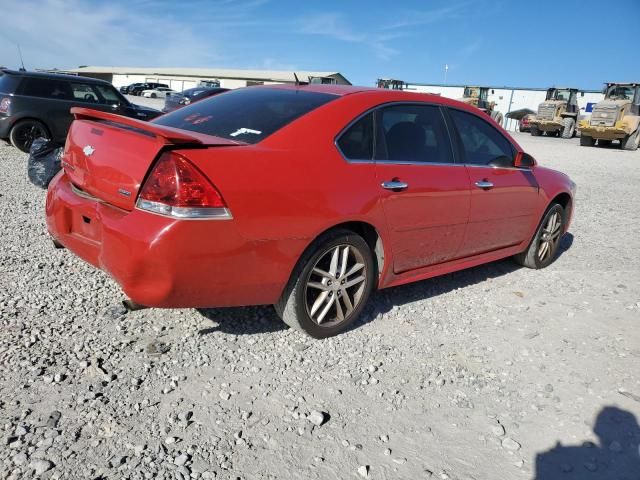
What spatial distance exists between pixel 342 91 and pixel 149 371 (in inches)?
84.2

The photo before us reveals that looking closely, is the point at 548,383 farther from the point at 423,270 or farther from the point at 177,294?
the point at 177,294

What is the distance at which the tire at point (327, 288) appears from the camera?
293 cm

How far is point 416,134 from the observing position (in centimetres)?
357

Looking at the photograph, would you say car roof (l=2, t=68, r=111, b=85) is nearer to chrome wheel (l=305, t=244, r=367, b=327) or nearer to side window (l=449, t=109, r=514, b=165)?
side window (l=449, t=109, r=514, b=165)

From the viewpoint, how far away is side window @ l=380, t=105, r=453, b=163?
3365 millimetres

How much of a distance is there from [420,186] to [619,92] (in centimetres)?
Result: 2968

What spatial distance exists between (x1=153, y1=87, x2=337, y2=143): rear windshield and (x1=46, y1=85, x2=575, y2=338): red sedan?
14 millimetres

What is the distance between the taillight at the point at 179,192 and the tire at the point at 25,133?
28.0 ft

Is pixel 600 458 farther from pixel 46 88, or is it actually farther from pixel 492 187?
pixel 46 88

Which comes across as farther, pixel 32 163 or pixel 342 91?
pixel 32 163

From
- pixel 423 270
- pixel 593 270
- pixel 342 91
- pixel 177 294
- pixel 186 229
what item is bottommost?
pixel 593 270

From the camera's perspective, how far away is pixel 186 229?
2.39 meters

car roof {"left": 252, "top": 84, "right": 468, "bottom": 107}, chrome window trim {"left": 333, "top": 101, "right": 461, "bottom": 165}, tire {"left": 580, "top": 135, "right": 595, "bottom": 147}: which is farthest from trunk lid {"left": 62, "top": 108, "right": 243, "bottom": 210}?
tire {"left": 580, "top": 135, "right": 595, "bottom": 147}

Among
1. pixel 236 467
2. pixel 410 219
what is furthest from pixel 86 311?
pixel 410 219
